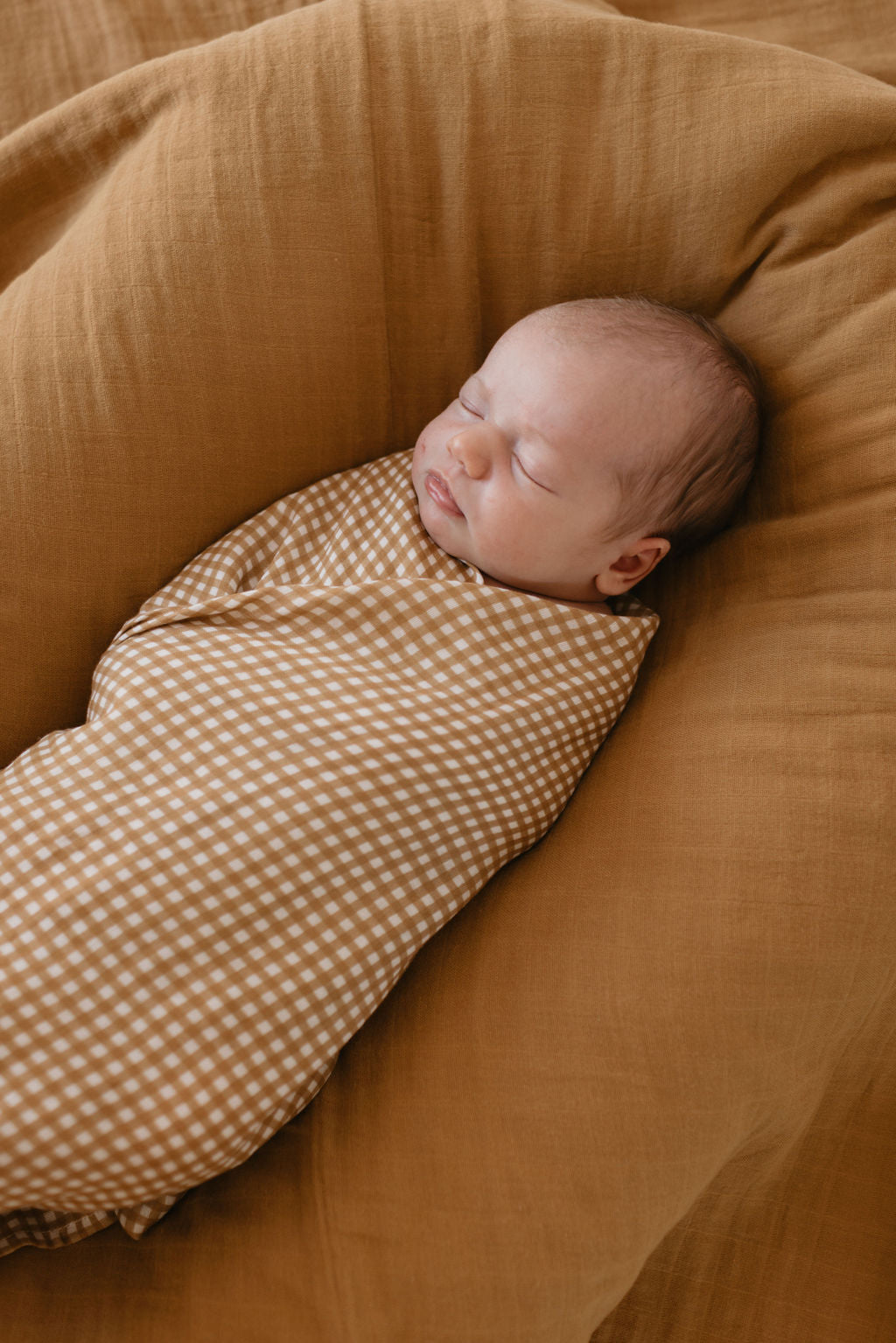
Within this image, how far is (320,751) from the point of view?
100cm

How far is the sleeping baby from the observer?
931 mm

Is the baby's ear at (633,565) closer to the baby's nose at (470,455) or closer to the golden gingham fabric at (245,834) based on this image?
the golden gingham fabric at (245,834)

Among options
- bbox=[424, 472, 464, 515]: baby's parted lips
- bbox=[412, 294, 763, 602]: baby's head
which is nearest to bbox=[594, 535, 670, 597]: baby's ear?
bbox=[412, 294, 763, 602]: baby's head

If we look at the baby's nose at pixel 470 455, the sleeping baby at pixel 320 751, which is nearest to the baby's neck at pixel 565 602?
the sleeping baby at pixel 320 751

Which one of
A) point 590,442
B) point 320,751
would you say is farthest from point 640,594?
point 320,751

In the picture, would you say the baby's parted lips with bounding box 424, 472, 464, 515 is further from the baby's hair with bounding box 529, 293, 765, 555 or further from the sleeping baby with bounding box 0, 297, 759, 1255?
the baby's hair with bounding box 529, 293, 765, 555

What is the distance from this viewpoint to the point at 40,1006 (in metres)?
0.92

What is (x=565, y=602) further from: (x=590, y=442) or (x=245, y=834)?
(x=245, y=834)

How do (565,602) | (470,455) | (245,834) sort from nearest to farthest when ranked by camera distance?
(245,834) < (470,455) < (565,602)

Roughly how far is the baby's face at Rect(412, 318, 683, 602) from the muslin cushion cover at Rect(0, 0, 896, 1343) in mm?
121

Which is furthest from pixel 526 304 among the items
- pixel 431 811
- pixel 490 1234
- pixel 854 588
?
pixel 490 1234

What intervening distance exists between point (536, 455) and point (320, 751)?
1.20 feet

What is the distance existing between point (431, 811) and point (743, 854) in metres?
0.28

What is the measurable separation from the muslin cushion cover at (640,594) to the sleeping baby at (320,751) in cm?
6
